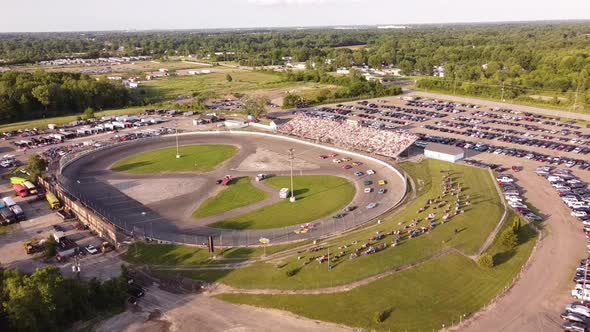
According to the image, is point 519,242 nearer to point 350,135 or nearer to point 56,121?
point 350,135

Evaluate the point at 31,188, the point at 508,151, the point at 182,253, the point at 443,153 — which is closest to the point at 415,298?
the point at 182,253

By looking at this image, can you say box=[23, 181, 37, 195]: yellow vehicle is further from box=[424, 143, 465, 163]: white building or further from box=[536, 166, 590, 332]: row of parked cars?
box=[536, 166, 590, 332]: row of parked cars

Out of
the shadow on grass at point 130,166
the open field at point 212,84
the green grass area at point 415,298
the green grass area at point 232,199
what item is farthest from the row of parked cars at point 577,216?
the open field at point 212,84

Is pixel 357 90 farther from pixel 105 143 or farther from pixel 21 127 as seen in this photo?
pixel 21 127

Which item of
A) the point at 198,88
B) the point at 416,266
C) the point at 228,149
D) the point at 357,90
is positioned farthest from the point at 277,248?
the point at 198,88

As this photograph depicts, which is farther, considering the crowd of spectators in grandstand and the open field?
the open field

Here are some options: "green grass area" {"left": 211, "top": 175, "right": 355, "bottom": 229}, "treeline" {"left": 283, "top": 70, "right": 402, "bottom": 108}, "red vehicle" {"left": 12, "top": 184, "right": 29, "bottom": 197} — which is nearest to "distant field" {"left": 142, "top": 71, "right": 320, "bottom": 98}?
"treeline" {"left": 283, "top": 70, "right": 402, "bottom": 108}
